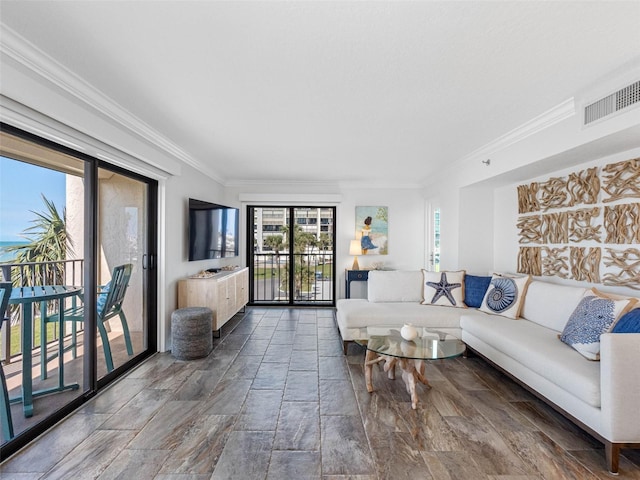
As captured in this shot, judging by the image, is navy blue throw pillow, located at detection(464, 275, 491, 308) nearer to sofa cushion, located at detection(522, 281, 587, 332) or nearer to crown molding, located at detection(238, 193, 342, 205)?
sofa cushion, located at detection(522, 281, 587, 332)

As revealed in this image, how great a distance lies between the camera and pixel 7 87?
1708mm

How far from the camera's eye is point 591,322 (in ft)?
7.84

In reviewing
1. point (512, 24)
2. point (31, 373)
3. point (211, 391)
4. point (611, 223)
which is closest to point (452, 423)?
point (211, 391)

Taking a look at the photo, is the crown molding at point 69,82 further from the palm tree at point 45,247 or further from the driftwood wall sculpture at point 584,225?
the driftwood wall sculpture at point 584,225

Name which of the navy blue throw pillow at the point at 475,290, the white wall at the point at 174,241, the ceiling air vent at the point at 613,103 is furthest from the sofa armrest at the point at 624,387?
the white wall at the point at 174,241

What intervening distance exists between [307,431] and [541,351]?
6.07 ft

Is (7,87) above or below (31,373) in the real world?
above

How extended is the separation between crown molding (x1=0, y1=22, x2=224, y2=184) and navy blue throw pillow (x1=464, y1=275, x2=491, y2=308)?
3949mm

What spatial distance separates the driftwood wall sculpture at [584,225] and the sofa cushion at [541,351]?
2.37 feet

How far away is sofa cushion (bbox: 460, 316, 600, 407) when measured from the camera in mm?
2046

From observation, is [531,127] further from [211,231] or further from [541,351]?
[211,231]

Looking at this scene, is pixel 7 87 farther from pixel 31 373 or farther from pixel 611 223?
pixel 611 223

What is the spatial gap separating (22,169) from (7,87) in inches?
26.6

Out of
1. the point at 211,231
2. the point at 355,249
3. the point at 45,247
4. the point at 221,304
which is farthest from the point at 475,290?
the point at 45,247
